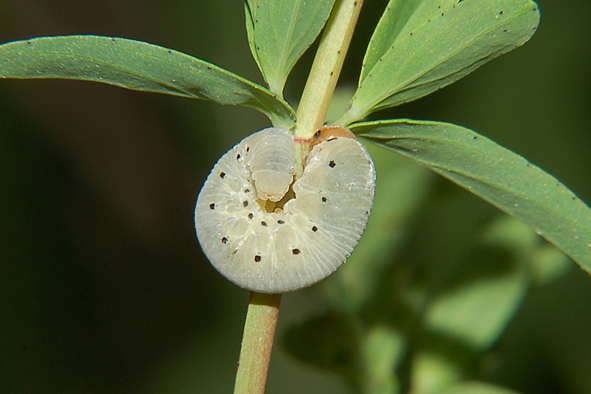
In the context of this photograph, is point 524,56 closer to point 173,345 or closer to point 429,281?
point 429,281

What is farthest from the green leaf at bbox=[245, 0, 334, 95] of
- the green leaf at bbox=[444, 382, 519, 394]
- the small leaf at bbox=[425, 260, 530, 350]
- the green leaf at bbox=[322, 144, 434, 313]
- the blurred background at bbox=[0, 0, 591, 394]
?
the blurred background at bbox=[0, 0, 591, 394]

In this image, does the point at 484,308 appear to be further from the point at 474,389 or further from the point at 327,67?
the point at 327,67

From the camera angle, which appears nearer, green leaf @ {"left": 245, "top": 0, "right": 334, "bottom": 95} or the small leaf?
green leaf @ {"left": 245, "top": 0, "right": 334, "bottom": 95}

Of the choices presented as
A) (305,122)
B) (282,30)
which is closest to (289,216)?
(305,122)

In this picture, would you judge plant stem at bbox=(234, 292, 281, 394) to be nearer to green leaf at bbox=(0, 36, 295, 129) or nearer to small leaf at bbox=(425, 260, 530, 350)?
green leaf at bbox=(0, 36, 295, 129)

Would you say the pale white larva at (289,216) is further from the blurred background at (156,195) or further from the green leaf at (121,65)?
the blurred background at (156,195)

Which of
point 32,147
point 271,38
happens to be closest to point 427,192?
point 271,38
